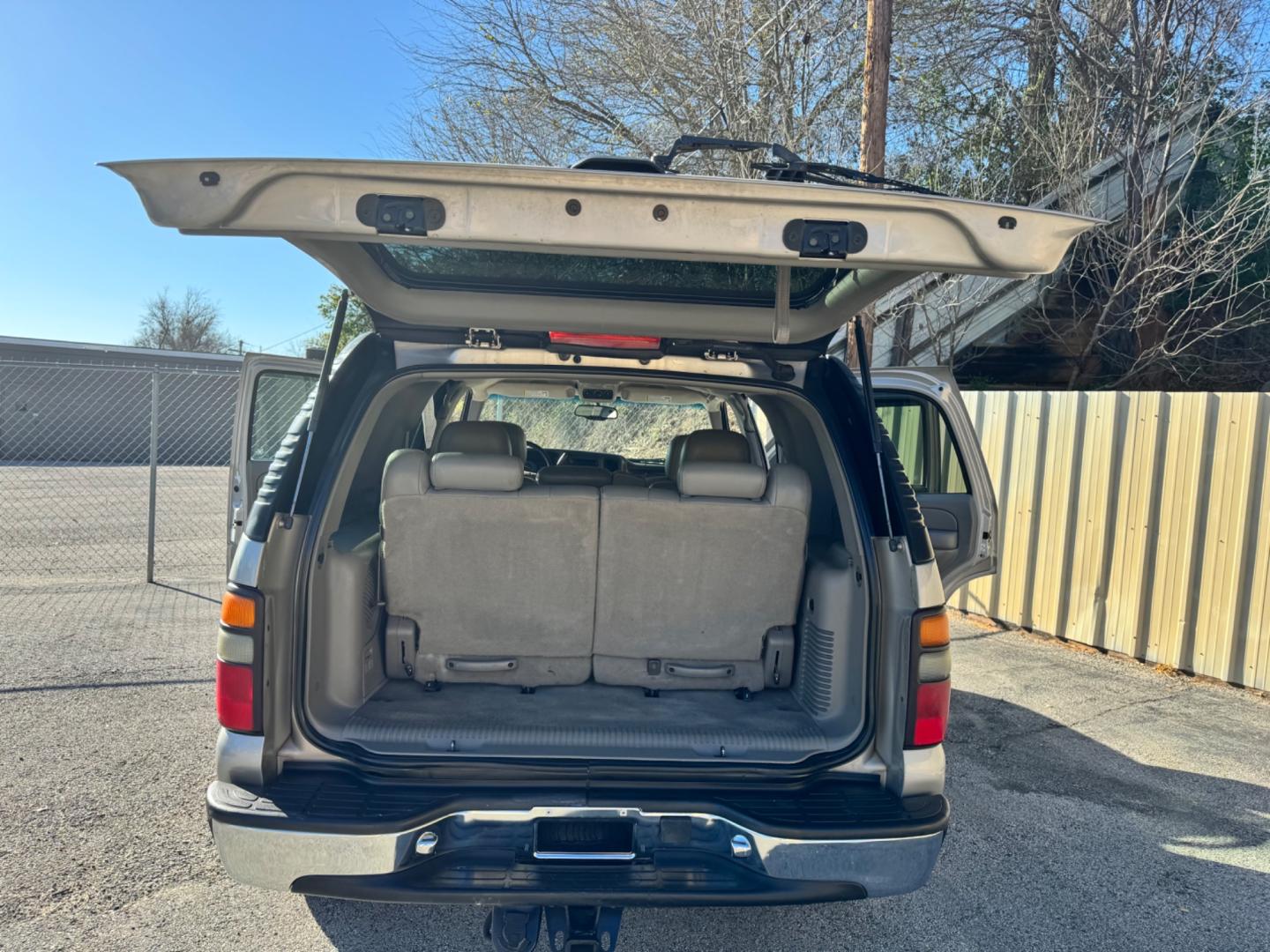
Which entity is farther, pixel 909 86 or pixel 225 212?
pixel 909 86

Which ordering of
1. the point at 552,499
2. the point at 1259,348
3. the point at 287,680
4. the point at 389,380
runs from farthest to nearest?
the point at 1259,348
the point at 552,499
the point at 389,380
the point at 287,680

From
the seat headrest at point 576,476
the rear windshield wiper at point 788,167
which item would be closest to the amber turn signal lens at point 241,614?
the seat headrest at point 576,476

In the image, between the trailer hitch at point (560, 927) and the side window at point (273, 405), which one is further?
the side window at point (273, 405)

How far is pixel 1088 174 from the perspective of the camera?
9.57 m

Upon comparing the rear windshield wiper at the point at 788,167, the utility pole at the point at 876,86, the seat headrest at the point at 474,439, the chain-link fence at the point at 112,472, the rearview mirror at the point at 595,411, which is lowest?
the chain-link fence at the point at 112,472

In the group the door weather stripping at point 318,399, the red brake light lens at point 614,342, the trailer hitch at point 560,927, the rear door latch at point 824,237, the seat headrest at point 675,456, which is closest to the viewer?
the rear door latch at point 824,237

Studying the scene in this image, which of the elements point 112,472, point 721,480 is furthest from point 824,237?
point 112,472

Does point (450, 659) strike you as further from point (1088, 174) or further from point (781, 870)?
point (1088, 174)

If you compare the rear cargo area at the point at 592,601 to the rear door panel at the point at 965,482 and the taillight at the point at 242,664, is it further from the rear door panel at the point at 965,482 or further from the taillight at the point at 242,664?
the rear door panel at the point at 965,482

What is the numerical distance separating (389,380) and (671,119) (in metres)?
9.80

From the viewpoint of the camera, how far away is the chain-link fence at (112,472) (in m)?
8.45

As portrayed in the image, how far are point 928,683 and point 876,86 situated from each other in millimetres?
7114

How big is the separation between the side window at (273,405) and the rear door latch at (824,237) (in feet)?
11.6

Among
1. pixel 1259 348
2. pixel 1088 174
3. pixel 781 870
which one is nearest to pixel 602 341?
pixel 781 870
